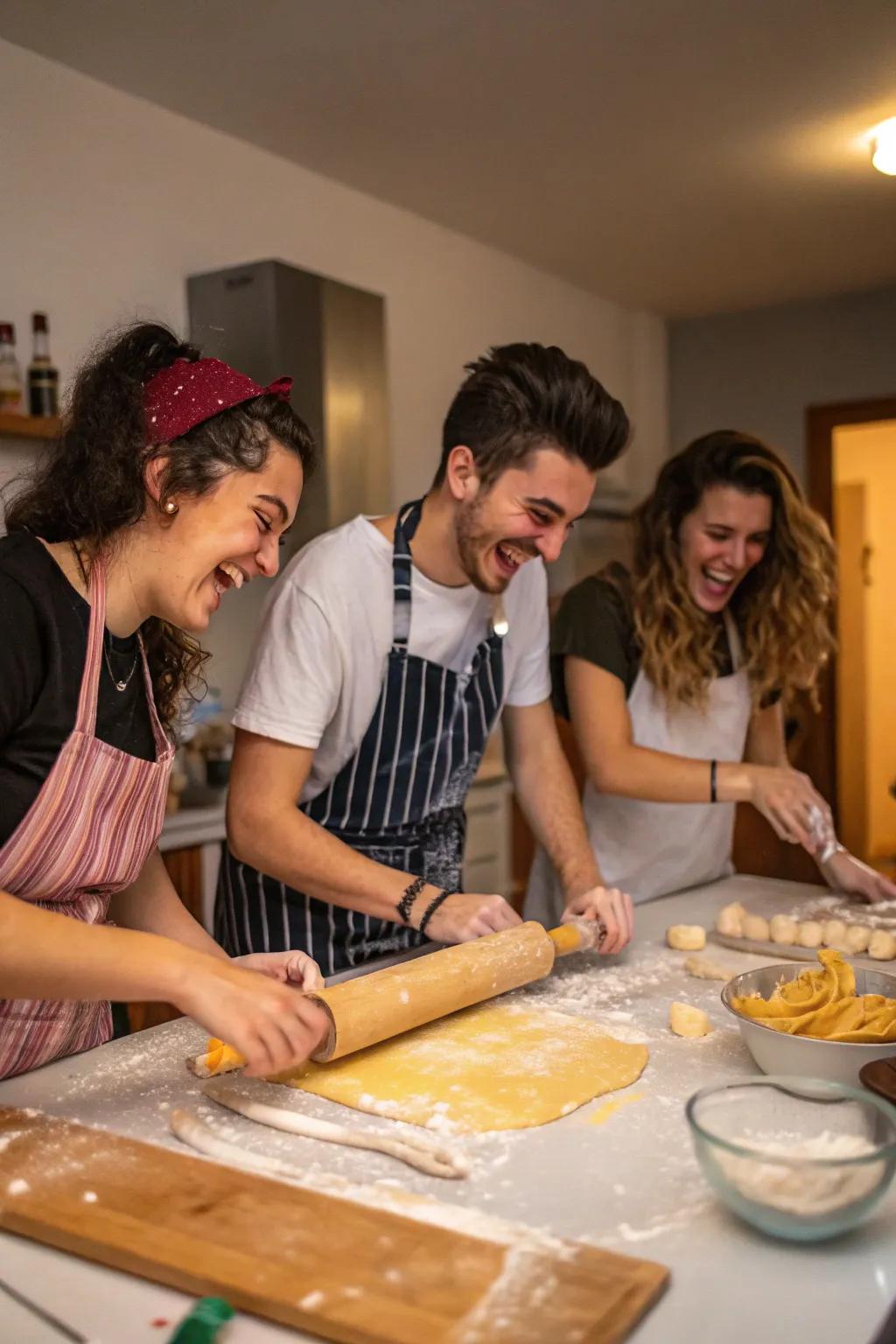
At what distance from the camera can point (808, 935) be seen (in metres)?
1.74

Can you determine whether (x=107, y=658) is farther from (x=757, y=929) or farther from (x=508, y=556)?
(x=757, y=929)

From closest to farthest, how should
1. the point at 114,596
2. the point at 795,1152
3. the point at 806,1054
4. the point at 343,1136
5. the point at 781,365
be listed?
1. the point at 795,1152
2. the point at 343,1136
3. the point at 806,1054
4. the point at 114,596
5. the point at 781,365

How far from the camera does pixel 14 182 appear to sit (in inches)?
113

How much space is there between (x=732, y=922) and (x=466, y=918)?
445mm

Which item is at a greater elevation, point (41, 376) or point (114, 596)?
point (41, 376)

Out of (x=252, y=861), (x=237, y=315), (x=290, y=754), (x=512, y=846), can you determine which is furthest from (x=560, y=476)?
(x=512, y=846)

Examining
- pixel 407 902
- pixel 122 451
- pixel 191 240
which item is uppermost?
pixel 191 240

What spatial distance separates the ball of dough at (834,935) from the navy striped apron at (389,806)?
58 centimetres

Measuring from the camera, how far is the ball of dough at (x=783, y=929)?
174 centimetres

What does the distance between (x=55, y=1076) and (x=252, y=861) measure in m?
0.47

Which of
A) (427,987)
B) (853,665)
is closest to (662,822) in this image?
(427,987)

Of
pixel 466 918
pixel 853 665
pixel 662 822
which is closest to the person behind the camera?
pixel 466 918

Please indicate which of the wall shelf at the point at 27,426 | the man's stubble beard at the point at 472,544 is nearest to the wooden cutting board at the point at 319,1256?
the man's stubble beard at the point at 472,544

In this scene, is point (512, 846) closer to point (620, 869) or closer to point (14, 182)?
point (620, 869)
